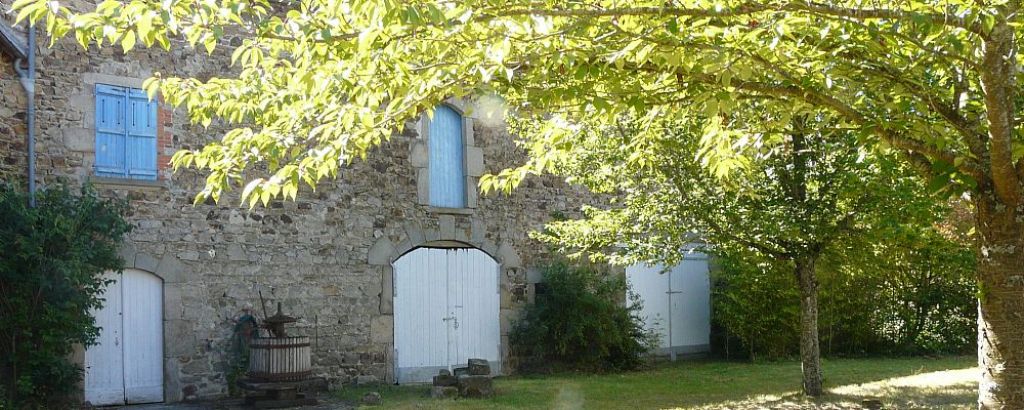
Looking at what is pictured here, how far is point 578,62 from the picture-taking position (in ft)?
16.3

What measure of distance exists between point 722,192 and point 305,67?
16.8 ft

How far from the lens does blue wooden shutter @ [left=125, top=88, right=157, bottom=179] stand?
10.2 meters

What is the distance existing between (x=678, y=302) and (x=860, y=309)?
10.1ft

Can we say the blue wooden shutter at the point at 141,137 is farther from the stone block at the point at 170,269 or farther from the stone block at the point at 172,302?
the stone block at the point at 172,302

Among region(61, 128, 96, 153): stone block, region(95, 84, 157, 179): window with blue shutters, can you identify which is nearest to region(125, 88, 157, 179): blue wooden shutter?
region(95, 84, 157, 179): window with blue shutters

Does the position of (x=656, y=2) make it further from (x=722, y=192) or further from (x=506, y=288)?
(x=506, y=288)

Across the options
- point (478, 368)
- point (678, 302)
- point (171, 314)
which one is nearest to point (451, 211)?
point (478, 368)

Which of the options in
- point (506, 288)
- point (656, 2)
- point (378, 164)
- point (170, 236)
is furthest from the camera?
point (506, 288)

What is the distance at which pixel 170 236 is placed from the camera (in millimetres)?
10328

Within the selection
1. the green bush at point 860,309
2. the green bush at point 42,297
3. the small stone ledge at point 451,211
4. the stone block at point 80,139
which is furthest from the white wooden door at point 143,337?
the green bush at point 860,309

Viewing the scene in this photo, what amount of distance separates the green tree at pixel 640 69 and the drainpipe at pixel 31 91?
439 cm

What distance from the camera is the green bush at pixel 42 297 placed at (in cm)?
888

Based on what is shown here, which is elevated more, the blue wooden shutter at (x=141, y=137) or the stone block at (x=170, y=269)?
the blue wooden shutter at (x=141, y=137)

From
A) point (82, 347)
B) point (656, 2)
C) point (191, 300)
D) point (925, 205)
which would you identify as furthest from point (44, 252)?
point (925, 205)
